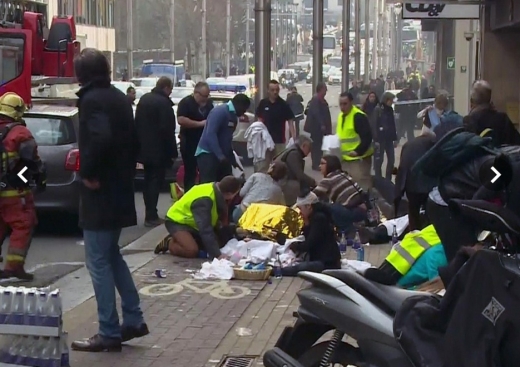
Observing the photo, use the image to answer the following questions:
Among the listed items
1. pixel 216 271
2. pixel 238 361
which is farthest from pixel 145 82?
pixel 238 361

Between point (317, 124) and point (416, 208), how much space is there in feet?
41.4

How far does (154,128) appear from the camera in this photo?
580 inches

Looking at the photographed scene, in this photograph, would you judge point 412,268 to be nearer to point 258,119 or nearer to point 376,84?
point 258,119

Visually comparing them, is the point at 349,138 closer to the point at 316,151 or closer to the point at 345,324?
the point at 316,151

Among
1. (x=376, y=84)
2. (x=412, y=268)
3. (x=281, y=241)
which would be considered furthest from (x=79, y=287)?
(x=376, y=84)

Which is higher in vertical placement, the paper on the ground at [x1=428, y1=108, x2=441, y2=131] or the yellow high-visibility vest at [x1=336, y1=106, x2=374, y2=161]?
the paper on the ground at [x1=428, y1=108, x2=441, y2=131]

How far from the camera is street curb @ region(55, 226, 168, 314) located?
955 centimetres

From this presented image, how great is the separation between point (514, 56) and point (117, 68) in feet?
168

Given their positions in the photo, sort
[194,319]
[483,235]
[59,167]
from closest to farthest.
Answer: [483,235]
[194,319]
[59,167]

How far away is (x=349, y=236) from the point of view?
13031 millimetres

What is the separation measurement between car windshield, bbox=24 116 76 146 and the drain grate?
685cm

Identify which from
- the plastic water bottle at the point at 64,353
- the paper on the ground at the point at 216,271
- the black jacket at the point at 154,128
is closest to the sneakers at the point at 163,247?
the paper on the ground at the point at 216,271

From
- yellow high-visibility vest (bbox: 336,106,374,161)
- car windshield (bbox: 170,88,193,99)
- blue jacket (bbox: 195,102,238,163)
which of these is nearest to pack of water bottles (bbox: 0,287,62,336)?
blue jacket (bbox: 195,102,238,163)

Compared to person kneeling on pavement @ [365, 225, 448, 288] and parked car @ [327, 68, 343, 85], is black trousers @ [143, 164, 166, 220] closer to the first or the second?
person kneeling on pavement @ [365, 225, 448, 288]
